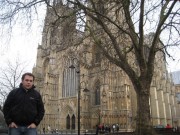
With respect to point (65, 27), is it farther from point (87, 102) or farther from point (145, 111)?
point (87, 102)

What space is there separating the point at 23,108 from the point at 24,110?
1.4 inches

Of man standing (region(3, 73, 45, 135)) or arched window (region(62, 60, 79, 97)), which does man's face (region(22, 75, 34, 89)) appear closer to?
man standing (region(3, 73, 45, 135))

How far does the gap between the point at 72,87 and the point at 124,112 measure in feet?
42.4

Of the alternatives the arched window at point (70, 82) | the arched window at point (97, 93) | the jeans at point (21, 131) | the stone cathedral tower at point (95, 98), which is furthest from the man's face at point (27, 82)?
the arched window at point (70, 82)

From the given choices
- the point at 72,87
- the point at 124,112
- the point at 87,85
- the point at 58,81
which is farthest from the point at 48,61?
the point at 124,112

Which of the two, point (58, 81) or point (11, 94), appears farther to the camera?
point (58, 81)

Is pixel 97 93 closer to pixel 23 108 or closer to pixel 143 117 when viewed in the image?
pixel 143 117

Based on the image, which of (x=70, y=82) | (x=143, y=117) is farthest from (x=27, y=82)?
(x=70, y=82)

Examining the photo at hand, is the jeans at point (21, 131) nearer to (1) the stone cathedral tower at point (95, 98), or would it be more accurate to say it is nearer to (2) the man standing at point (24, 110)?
(2) the man standing at point (24, 110)

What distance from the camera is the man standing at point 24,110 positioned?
4.02 m

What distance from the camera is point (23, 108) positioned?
4.05 meters

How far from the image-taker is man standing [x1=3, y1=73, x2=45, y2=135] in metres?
4.02

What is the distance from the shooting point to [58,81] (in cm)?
4981

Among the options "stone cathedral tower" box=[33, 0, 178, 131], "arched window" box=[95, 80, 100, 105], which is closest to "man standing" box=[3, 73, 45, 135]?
"stone cathedral tower" box=[33, 0, 178, 131]
